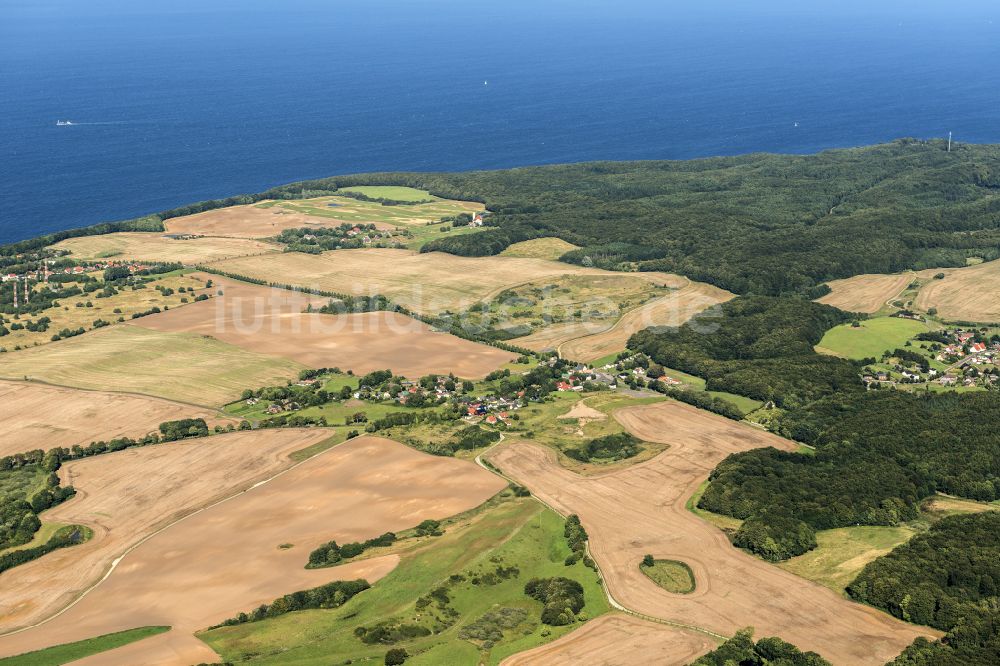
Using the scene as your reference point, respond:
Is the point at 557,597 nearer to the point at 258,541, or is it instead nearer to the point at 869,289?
the point at 258,541

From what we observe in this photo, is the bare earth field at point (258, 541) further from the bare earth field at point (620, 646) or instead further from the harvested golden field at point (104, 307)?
the harvested golden field at point (104, 307)

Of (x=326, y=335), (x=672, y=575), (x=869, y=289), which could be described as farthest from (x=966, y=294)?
(x=672, y=575)

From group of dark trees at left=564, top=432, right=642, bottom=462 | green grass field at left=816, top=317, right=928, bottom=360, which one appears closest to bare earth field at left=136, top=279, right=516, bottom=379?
group of dark trees at left=564, top=432, right=642, bottom=462

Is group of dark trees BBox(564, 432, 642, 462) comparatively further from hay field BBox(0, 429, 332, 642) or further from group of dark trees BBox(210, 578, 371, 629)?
group of dark trees BBox(210, 578, 371, 629)

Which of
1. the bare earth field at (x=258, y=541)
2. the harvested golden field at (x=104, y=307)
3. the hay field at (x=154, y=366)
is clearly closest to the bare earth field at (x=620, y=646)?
the bare earth field at (x=258, y=541)

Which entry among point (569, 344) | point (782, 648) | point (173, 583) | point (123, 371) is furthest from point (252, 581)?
point (569, 344)

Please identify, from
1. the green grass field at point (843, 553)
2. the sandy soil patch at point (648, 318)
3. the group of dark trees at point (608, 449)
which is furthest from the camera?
the sandy soil patch at point (648, 318)
